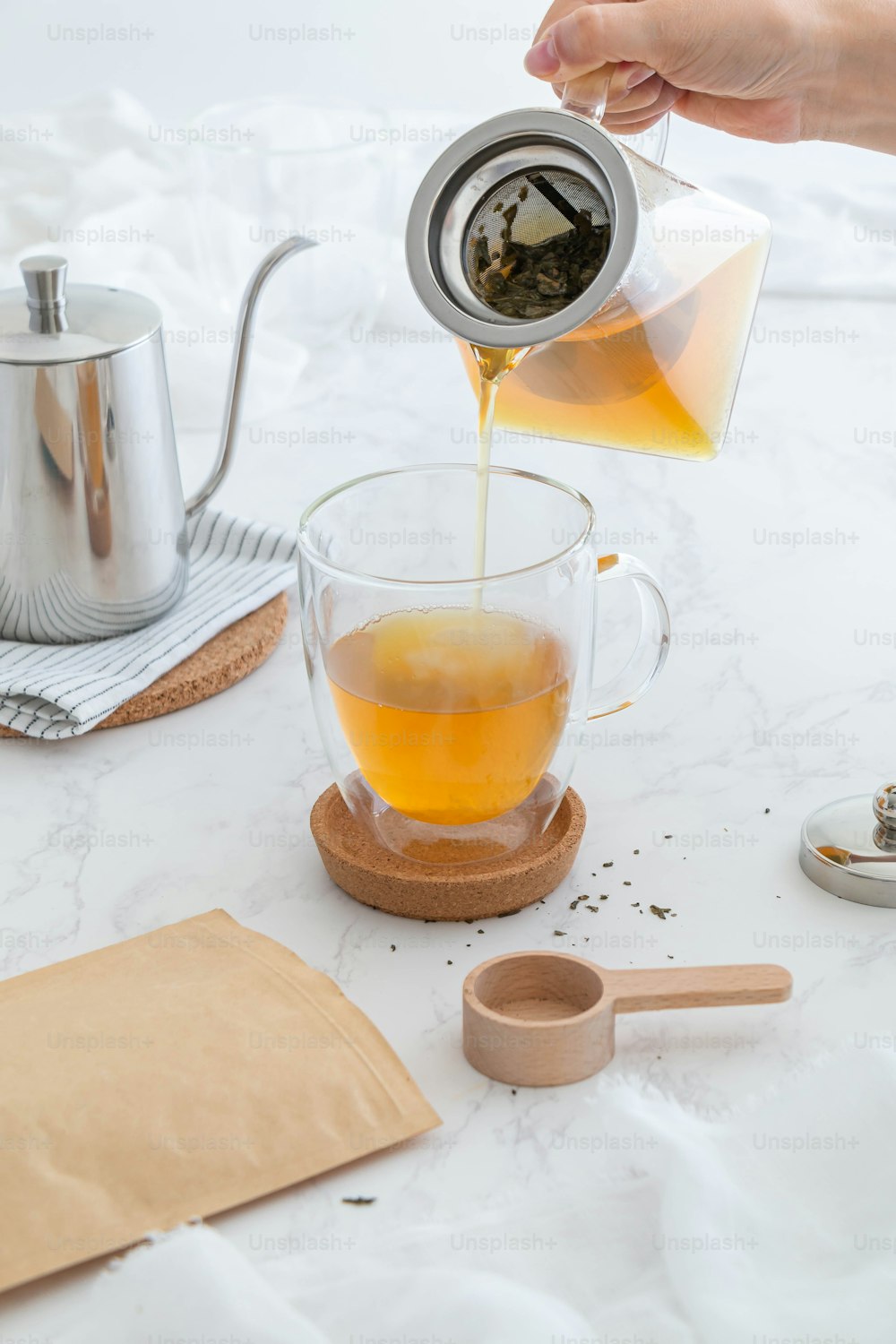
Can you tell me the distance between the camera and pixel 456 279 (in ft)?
2.79

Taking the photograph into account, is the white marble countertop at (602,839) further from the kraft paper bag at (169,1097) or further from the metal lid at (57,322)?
the metal lid at (57,322)

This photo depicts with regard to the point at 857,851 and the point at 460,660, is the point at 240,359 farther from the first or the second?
the point at 857,851

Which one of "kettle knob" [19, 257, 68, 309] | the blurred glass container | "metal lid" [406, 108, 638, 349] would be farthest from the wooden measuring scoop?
the blurred glass container

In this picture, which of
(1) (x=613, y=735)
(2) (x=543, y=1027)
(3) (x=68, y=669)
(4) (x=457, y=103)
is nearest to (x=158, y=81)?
(4) (x=457, y=103)

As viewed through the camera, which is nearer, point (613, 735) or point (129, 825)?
point (129, 825)

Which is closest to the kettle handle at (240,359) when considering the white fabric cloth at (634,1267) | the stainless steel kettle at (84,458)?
the stainless steel kettle at (84,458)

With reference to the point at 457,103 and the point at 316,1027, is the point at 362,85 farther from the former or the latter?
the point at 316,1027

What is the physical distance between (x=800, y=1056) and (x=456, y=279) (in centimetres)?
50

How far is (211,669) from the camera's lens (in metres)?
1.16

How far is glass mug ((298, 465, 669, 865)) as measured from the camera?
874 mm

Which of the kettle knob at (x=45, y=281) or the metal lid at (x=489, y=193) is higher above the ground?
the metal lid at (x=489, y=193)

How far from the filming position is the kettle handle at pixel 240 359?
1.15 m

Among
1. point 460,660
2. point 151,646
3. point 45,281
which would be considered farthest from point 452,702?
point 45,281

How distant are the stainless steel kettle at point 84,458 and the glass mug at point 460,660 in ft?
0.86
